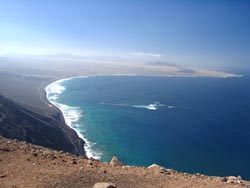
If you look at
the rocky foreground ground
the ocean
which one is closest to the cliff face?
the ocean

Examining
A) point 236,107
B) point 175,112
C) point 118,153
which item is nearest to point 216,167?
point 118,153

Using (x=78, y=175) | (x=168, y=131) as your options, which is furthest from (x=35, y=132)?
(x=78, y=175)

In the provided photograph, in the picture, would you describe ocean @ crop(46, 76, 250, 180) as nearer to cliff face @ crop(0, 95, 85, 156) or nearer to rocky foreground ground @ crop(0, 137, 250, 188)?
cliff face @ crop(0, 95, 85, 156)

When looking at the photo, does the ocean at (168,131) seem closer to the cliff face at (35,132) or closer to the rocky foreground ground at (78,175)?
the cliff face at (35,132)

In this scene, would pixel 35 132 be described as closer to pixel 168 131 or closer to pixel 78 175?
pixel 168 131

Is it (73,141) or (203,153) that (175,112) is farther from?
(73,141)

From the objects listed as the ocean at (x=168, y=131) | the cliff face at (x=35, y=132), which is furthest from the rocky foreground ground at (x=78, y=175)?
the ocean at (x=168, y=131)
